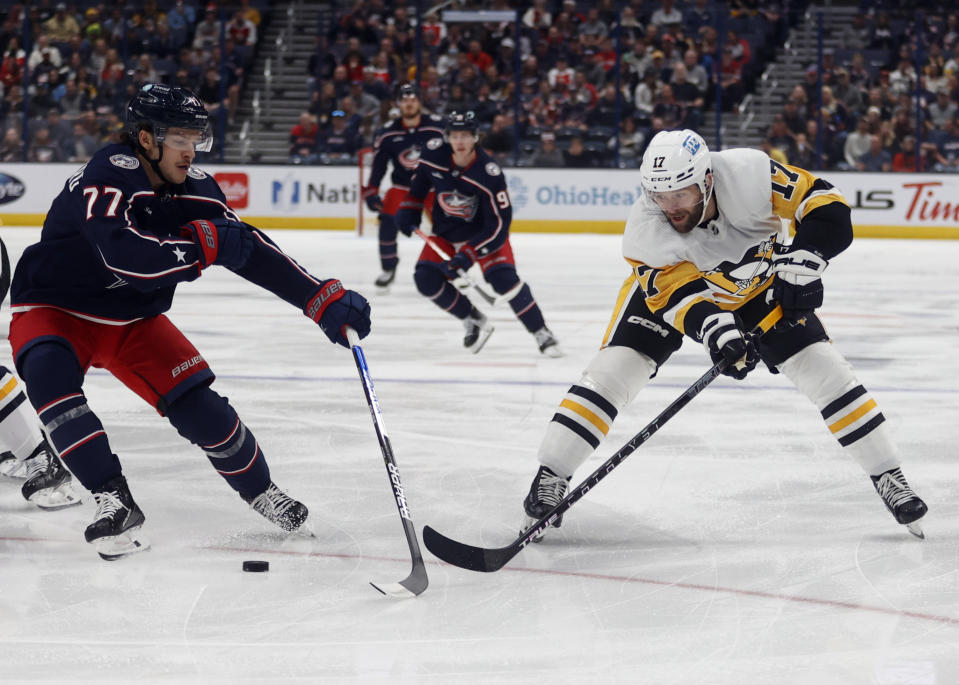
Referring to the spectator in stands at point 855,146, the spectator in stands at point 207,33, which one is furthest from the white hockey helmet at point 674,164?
the spectator in stands at point 207,33

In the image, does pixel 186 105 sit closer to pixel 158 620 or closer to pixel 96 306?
pixel 96 306

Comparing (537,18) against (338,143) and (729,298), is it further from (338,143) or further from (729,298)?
(729,298)

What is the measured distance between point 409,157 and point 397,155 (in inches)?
3.7

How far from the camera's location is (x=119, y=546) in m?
2.66

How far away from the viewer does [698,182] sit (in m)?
2.73

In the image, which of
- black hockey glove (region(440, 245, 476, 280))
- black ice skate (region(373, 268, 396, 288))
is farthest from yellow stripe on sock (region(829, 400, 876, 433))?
black ice skate (region(373, 268, 396, 288))

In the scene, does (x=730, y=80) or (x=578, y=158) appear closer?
(x=578, y=158)

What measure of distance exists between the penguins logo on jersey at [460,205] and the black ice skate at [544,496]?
10.6 feet

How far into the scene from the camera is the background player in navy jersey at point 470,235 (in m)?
5.75

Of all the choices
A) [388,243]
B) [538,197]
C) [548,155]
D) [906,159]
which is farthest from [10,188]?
[906,159]

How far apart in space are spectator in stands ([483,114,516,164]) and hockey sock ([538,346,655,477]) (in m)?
9.70

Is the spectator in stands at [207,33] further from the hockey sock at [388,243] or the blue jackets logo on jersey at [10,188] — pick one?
the hockey sock at [388,243]

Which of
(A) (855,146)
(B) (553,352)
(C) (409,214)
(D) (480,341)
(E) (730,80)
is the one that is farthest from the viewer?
(E) (730,80)

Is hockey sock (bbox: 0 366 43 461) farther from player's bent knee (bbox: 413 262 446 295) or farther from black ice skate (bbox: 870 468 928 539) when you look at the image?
player's bent knee (bbox: 413 262 446 295)
